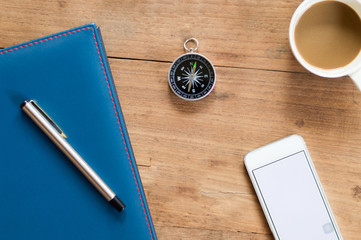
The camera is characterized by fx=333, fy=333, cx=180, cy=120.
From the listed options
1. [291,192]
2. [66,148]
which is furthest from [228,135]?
[66,148]

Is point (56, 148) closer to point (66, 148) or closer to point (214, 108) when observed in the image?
point (66, 148)

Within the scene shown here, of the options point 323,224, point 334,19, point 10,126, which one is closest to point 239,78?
point 334,19

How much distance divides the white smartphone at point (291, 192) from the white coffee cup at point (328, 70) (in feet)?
0.43

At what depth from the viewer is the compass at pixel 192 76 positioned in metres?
0.63

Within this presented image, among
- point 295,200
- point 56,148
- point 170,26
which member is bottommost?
point 295,200

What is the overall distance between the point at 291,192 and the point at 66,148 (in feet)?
1.40

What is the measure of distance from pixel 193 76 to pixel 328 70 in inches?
9.5

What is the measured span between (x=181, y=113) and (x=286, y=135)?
207mm

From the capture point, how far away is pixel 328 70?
23.2 inches

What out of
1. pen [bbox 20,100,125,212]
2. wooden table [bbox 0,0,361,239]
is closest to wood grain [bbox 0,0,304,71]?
wooden table [bbox 0,0,361,239]

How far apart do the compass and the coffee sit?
0.17 meters

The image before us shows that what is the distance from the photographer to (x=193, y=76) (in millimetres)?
626

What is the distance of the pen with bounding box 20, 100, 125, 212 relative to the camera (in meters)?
0.57

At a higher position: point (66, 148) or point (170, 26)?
point (170, 26)
